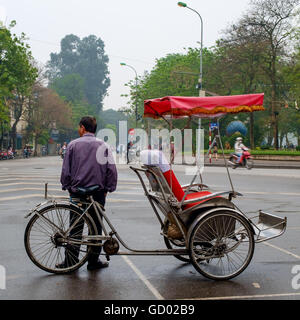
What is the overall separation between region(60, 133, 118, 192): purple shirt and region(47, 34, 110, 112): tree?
128 meters

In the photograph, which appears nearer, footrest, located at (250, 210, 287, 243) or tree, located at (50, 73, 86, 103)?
footrest, located at (250, 210, 287, 243)

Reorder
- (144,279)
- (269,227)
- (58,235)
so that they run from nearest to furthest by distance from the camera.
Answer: (144,279), (58,235), (269,227)

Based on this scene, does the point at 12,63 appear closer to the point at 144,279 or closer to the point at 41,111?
the point at 41,111

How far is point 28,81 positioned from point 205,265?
42.5 metres

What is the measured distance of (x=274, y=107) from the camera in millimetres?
41906

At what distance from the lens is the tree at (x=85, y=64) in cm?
13275

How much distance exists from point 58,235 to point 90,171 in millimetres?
773

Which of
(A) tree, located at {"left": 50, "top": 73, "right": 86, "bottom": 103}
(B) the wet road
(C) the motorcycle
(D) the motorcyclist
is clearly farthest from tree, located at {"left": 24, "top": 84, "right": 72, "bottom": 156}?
(B) the wet road

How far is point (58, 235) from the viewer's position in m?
4.98

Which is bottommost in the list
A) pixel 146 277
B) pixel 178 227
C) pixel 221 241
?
pixel 146 277

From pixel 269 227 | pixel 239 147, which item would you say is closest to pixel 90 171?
pixel 269 227

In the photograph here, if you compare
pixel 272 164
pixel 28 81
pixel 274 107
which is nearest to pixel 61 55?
pixel 28 81

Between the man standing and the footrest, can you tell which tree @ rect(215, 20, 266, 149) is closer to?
the footrest

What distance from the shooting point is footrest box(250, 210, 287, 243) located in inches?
211
